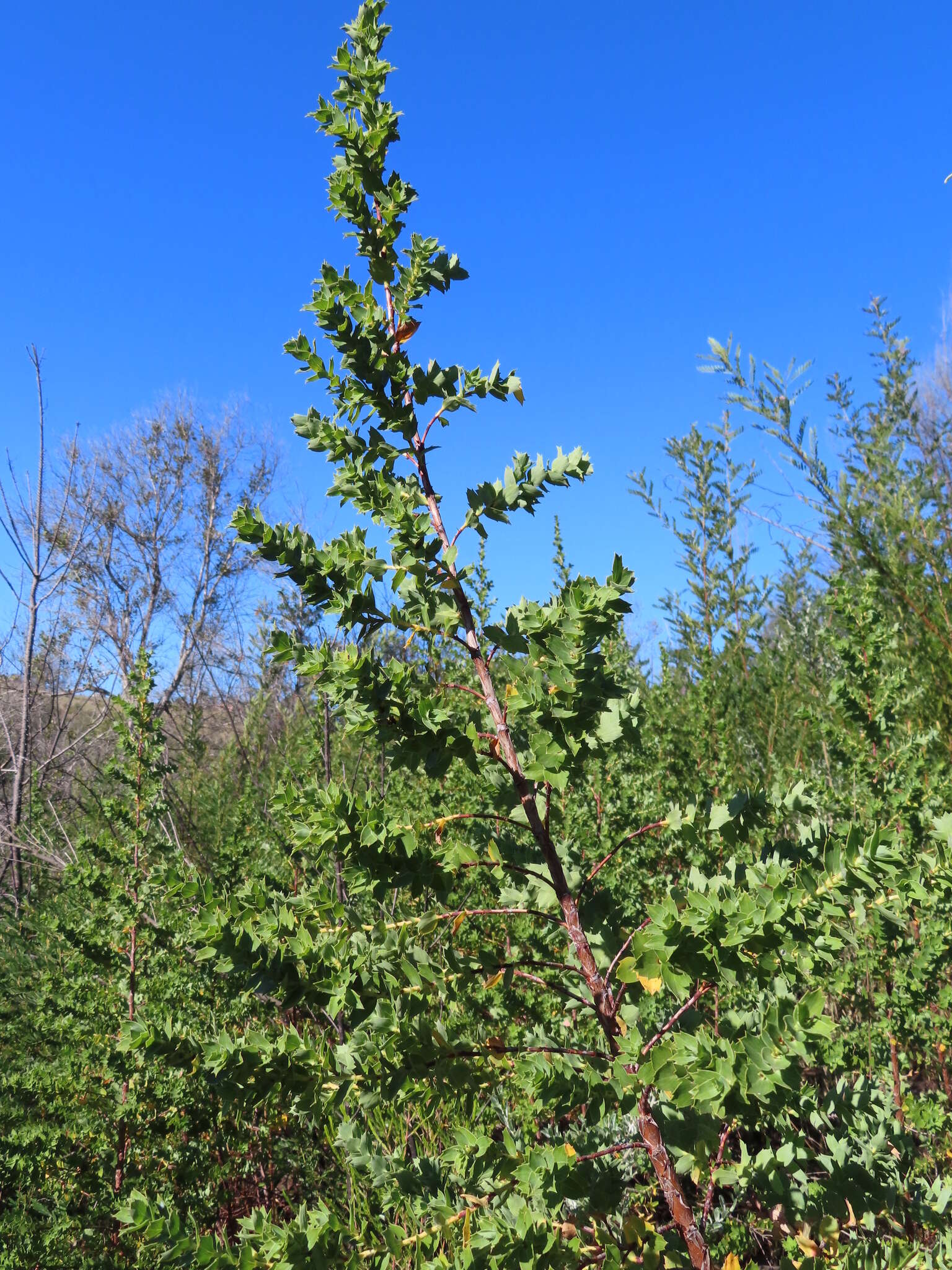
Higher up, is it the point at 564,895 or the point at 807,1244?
the point at 564,895

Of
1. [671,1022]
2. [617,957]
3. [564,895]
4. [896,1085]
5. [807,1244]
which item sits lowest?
[896,1085]

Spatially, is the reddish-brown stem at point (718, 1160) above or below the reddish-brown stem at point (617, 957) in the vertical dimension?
below

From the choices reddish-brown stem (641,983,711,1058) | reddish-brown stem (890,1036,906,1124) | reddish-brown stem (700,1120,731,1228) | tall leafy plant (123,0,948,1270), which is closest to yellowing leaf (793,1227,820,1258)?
tall leafy plant (123,0,948,1270)

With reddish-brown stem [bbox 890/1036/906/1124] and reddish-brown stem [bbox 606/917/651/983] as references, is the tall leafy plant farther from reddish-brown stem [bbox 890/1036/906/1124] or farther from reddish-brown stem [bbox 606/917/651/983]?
reddish-brown stem [bbox 890/1036/906/1124]

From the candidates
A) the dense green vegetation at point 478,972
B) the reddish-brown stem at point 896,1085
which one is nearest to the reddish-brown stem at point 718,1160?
the dense green vegetation at point 478,972

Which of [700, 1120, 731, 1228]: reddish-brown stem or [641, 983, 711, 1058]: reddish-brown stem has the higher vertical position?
[641, 983, 711, 1058]: reddish-brown stem

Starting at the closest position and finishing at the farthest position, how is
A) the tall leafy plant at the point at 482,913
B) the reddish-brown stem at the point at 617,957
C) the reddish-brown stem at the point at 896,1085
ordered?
the tall leafy plant at the point at 482,913, the reddish-brown stem at the point at 617,957, the reddish-brown stem at the point at 896,1085

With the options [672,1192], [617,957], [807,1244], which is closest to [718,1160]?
[672,1192]

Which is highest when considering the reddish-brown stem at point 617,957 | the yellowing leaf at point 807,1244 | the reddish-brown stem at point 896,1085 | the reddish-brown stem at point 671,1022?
the reddish-brown stem at point 617,957

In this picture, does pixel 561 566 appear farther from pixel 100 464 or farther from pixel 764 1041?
pixel 100 464

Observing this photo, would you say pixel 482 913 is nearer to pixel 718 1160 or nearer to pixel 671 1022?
pixel 671 1022

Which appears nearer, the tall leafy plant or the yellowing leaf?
the tall leafy plant

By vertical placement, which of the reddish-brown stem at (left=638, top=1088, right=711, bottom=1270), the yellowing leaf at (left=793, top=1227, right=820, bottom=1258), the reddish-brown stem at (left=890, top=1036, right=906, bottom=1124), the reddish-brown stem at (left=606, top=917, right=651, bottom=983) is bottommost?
the reddish-brown stem at (left=890, top=1036, right=906, bottom=1124)

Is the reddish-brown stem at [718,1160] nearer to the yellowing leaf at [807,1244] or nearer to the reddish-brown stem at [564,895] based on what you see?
the reddish-brown stem at [564,895]
